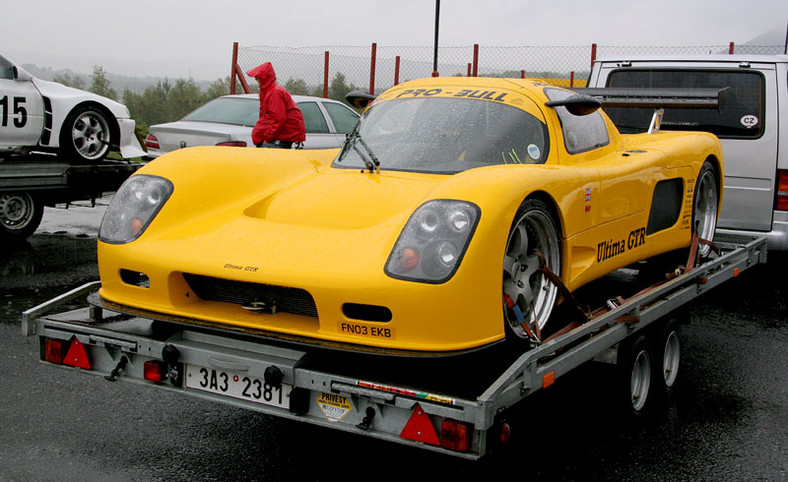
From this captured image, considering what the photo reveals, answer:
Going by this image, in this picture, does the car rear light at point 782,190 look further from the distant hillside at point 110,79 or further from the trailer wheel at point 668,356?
the distant hillside at point 110,79

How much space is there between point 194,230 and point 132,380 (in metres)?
0.73

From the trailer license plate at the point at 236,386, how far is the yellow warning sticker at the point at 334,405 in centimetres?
15

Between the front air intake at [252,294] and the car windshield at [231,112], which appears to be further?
the car windshield at [231,112]

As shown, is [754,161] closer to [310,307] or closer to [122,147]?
[310,307]

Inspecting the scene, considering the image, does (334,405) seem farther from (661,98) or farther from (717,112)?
(717,112)

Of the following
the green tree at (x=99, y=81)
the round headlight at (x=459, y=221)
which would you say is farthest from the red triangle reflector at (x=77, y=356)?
the green tree at (x=99, y=81)

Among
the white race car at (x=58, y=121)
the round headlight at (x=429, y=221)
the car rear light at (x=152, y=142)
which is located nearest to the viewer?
the round headlight at (x=429, y=221)

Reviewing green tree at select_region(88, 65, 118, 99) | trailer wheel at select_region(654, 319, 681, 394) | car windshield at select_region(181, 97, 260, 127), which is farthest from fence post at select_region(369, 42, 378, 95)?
trailer wheel at select_region(654, 319, 681, 394)

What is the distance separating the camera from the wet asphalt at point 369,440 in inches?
150

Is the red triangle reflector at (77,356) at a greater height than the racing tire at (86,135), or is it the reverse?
the racing tire at (86,135)

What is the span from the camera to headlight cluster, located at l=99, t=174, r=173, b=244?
12.7 ft

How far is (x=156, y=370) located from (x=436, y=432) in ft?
A: 4.29

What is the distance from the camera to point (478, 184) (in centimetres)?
343

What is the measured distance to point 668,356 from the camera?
197 inches
